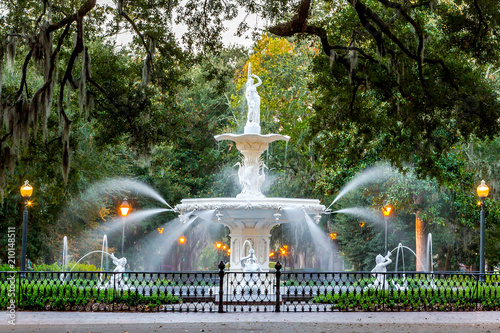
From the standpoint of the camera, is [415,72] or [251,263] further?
[251,263]

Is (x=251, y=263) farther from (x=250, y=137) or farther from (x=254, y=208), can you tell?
(x=250, y=137)

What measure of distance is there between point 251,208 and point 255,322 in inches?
221

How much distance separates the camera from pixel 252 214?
18688mm

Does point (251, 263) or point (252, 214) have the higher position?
point (252, 214)

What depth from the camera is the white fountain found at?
18.4 metres

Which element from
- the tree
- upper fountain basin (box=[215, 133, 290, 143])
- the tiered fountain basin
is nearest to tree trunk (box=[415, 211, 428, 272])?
the tiered fountain basin

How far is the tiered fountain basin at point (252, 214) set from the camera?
1828cm

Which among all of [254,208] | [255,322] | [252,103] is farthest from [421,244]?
[255,322]

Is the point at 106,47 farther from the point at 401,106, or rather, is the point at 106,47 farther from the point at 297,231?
the point at 297,231

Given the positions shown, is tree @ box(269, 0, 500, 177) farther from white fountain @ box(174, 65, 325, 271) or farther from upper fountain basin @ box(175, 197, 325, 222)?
white fountain @ box(174, 65, 325, 271)

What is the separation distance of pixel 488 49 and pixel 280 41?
22333mm

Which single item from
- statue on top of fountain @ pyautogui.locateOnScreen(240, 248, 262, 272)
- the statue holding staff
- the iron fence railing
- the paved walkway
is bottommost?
the paved walkway

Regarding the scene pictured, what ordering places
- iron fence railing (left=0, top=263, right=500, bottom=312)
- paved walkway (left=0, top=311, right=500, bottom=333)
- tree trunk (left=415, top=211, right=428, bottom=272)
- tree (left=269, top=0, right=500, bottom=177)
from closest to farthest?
paved walkway (left=0, top=311, right=500, bottom=333) < tree (left=269, top=0, right=500, bottom=177) < iron fence railing (left=0, top=263, right=500, bottom=312) < tree trunk (left=415, top=211, right=428, bottom=272)

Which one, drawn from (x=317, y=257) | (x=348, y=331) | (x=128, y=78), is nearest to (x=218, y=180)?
(x=317, y=257)
